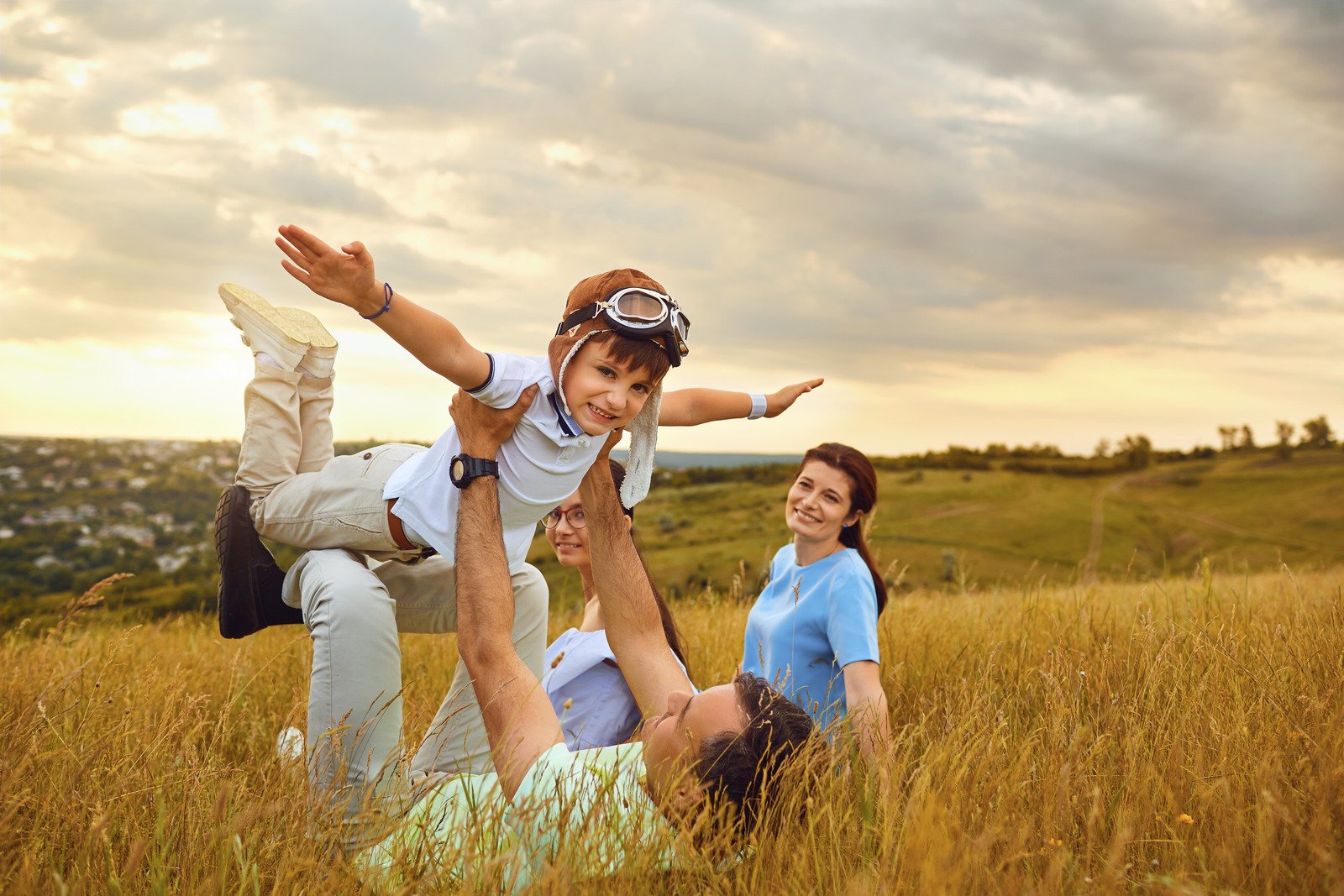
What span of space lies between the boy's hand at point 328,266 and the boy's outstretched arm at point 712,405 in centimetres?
173

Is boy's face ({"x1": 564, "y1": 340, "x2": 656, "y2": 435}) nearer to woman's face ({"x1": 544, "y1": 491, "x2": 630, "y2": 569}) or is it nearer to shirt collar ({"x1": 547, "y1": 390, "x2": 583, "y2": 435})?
shirt collar ({"x1": 547, "y1": 390, "x2": 583, "y2": 435})

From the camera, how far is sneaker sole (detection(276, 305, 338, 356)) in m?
4.34

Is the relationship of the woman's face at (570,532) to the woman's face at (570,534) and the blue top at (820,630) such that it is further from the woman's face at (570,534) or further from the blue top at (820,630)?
the blue top at (820,630)

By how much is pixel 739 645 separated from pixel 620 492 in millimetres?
2528

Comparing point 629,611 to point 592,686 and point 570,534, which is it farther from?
point 570,534

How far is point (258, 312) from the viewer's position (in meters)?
4.27

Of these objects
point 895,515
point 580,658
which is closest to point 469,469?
point 580,658

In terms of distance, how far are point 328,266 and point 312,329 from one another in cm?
152

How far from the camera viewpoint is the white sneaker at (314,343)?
4348mm

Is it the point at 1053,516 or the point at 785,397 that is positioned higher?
the point at 785,397

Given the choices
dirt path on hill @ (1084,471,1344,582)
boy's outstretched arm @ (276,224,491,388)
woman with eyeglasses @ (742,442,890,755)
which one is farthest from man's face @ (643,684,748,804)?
dirt path on hill @ (1084,471,1344,582)

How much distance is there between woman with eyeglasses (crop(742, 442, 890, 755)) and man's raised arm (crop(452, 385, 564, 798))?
3.96 ft

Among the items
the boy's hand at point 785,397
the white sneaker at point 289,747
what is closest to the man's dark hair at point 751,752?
the white sneaker at point 289,747

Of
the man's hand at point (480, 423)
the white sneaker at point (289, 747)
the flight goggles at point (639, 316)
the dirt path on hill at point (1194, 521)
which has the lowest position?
the dirt path on hill at point (1194, 521)
